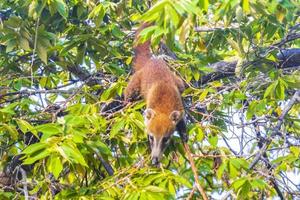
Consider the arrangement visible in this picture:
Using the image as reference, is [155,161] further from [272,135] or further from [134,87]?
[134,87]

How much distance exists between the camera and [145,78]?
4.99m

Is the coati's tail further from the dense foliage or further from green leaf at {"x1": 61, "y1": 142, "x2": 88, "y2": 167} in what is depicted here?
green leaf at {"x1": 61, "y1": 142, "x2": 88, "y2": 167}

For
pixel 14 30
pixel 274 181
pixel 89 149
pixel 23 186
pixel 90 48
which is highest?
pixel 14 30

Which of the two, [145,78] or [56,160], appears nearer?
[56,160]

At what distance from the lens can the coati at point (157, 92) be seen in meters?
4.40

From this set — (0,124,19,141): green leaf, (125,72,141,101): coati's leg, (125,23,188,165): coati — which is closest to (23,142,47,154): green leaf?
(0,124,19,141): green leaf

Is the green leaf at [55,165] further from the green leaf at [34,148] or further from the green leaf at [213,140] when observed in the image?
the green leaf at [213,140]

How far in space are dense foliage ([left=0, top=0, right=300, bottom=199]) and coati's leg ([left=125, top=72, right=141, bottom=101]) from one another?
0.20m

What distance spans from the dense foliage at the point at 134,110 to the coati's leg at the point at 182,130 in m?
0.06

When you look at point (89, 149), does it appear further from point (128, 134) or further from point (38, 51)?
point (38, 51)

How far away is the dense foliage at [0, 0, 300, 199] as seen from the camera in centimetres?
277

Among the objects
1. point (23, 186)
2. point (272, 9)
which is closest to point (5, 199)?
point (23, 186)

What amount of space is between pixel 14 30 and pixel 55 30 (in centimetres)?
79

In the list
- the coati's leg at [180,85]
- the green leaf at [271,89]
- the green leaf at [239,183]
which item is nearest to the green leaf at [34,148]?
the green leaf at [239,183]
